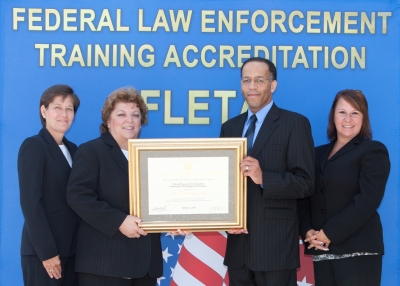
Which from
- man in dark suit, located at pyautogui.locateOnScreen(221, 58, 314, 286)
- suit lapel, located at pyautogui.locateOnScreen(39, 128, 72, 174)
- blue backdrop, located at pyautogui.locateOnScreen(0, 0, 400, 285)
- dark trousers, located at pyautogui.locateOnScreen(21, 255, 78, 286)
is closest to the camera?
man in dark suit, located at pyautogui.locateOnScreen(221, 58, 314, 286)

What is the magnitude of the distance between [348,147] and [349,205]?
357mm

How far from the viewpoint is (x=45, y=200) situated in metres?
2.74

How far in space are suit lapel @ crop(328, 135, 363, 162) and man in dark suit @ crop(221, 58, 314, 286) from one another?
27cm

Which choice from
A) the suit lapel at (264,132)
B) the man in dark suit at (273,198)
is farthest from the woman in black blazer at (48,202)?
the suit lapel at (264,132)

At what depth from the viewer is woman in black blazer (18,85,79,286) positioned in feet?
8.67

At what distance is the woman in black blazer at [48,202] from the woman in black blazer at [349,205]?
1.42m

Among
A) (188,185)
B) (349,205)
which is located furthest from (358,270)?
(188,185)

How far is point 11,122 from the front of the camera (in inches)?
144

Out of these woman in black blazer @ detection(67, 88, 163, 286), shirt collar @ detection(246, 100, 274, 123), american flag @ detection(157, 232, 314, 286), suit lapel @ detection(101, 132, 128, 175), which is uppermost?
shirt collar @ detection(246, 100, 274, 123)

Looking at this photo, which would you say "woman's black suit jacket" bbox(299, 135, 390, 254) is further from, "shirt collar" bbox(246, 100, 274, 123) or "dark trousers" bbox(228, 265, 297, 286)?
"shirt collar" bbox(246, 100, 274, 123)

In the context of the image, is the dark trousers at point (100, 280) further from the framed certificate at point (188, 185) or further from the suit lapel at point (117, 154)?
the suit lapel at point (117, 154)

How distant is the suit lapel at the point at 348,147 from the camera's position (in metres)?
2.86

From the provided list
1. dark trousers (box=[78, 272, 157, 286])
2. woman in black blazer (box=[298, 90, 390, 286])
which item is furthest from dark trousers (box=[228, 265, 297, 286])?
dark trousers (box=[78, 272, 157, 286])

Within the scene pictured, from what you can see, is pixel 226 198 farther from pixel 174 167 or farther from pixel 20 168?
pixel 20 168
